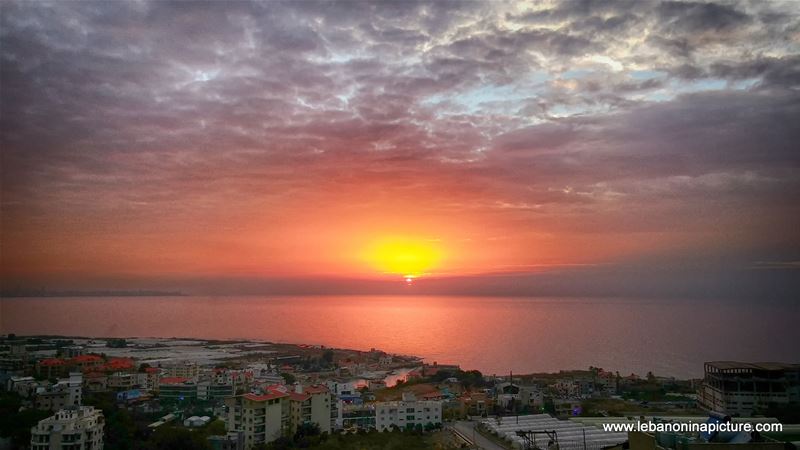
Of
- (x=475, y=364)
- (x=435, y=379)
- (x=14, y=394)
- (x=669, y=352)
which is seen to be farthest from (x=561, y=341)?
(x=14, y=394)

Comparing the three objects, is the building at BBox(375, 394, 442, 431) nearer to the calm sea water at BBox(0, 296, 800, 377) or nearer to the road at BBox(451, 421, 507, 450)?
the road at BBox(451, 421, 507, 450)

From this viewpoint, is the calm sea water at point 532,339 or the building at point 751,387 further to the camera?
the calm sea water at point 532,339

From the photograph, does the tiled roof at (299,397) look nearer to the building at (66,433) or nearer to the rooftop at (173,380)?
the building at (66,433)

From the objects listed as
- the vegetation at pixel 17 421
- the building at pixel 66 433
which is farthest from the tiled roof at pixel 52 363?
the building at pixel 66 433

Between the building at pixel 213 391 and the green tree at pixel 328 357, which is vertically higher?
the building at pixel 213 391

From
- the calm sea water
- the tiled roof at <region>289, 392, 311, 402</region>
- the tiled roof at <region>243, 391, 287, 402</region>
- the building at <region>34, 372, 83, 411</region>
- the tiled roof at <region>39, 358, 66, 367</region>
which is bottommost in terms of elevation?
the calm sea water

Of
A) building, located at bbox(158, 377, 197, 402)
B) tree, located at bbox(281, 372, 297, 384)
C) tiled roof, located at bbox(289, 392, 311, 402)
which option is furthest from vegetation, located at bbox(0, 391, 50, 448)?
tree, located at bbox(281, 372, 297, 384)

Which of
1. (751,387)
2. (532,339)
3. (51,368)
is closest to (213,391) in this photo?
(51,368)
